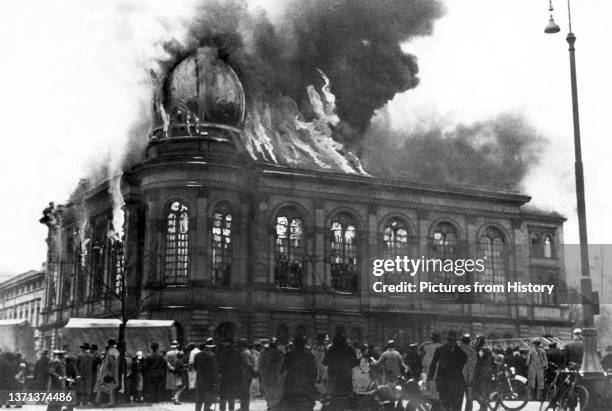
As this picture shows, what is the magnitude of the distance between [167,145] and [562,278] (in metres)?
26.4

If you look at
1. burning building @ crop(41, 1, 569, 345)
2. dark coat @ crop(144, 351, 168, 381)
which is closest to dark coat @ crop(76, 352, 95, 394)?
dark coat @ crop(144, 351, 168, 381)

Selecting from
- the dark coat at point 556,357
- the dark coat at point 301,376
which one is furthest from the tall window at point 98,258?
the dark coat at point 301,376

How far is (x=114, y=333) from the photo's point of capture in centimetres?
3291

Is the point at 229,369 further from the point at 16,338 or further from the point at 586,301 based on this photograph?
the point at 16,338

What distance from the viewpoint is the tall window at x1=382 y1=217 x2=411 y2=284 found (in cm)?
4553

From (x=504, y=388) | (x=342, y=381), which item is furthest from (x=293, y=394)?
(x=504, y=388)

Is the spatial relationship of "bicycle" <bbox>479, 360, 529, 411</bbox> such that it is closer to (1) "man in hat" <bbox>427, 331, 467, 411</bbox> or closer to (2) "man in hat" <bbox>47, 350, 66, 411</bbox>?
(1) "man in hat" <bbox>427, 331, 467, 411</bbox>

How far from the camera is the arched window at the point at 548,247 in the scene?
169 ft

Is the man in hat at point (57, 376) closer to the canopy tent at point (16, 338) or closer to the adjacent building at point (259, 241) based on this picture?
the adjacent building at point (259, 241)

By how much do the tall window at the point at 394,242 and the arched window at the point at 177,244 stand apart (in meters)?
11.6

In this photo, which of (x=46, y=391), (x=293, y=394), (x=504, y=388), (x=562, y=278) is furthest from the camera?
(x=562, y=278)

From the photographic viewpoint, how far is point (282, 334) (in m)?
41.5

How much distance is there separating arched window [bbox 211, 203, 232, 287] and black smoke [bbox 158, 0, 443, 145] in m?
8.96

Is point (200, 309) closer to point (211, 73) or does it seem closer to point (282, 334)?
point (282, 334)
